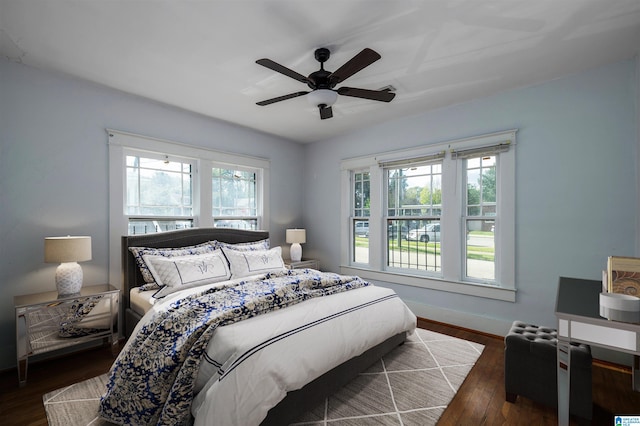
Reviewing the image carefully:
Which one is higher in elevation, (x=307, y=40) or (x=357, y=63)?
(x=307, y=40)

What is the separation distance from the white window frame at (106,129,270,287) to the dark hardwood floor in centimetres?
89

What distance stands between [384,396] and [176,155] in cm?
354

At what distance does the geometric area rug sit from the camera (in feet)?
6.59

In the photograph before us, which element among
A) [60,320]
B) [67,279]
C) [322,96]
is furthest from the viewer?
[67,279]

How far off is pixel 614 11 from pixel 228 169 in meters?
4.26

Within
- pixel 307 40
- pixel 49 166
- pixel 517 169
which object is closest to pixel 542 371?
pixel 517 169

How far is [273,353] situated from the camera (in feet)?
5.72

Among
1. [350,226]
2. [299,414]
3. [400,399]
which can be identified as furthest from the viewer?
[350,226]

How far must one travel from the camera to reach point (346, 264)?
16.1ft

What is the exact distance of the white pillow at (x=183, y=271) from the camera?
289cm

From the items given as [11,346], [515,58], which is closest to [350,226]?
[515,58]

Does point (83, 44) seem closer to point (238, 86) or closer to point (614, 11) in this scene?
point (238, 86)

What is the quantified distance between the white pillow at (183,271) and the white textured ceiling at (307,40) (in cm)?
184

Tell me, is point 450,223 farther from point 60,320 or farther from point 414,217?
point 60,320
